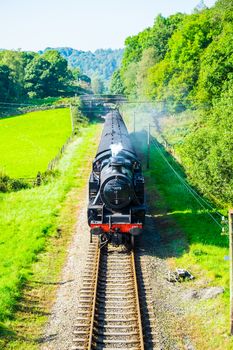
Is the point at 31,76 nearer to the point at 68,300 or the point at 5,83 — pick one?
the point at 5,83

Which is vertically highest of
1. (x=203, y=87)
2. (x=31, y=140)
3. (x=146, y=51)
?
(x=146, y=51)

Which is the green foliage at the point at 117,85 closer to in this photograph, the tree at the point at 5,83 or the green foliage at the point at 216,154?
the tree at the point at 5,83

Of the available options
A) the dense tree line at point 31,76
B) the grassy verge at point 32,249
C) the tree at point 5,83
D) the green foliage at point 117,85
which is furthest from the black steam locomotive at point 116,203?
the green foliage at point 117,85

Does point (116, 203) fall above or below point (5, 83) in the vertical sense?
below

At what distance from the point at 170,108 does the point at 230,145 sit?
99.5 feet

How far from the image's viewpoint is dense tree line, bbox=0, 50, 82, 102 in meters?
92.7

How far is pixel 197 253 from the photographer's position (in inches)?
677

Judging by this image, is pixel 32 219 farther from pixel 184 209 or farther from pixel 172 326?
pixel 172 326

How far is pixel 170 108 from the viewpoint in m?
47.2

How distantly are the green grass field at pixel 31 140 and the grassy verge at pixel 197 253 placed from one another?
47.7ft

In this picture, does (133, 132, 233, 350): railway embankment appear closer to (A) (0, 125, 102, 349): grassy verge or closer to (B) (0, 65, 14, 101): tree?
(A) (0, 125, 102, 349): grassy verge

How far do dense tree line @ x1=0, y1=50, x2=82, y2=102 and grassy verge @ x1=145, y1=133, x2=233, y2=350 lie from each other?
71298mm

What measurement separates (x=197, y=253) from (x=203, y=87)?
2458cm

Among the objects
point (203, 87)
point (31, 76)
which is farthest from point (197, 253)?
point (31, 76)
